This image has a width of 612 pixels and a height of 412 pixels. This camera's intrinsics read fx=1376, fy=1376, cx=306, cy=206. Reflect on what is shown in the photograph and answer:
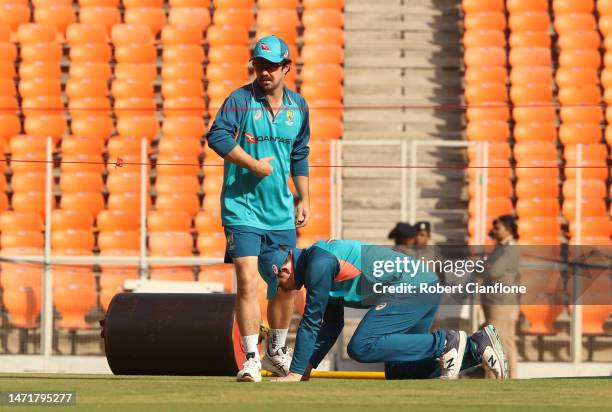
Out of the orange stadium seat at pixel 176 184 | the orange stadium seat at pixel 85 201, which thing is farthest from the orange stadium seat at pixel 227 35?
the orange stadium seat at pixel 85 201

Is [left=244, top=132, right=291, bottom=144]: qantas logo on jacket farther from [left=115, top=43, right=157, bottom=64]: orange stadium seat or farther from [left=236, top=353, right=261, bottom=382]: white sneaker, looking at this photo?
[left=115, top=43, right=157, bottom=64]: orange stadium seat

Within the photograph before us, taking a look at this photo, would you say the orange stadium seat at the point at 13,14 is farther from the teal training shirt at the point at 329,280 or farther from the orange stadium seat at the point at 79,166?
the teal training shirt at the point at 329,280

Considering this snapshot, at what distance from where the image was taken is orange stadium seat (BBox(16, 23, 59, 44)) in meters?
15.2

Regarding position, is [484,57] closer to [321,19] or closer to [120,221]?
[321,19]

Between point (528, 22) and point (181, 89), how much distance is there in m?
3.80

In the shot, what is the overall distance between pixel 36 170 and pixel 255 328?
22.7 feet

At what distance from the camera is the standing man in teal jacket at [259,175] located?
749cm

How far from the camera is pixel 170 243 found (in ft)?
43.7

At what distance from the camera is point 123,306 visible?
863 centimetres

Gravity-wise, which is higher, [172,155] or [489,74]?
[489,74]

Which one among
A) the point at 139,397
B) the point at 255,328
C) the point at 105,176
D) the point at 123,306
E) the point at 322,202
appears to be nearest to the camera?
the point at 139,397

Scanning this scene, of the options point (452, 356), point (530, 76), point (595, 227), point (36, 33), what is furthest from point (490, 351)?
point (36, 33)

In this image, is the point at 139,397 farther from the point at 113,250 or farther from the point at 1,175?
the point at 1,175

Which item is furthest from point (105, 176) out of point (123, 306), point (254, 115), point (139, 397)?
point (139, 397)
